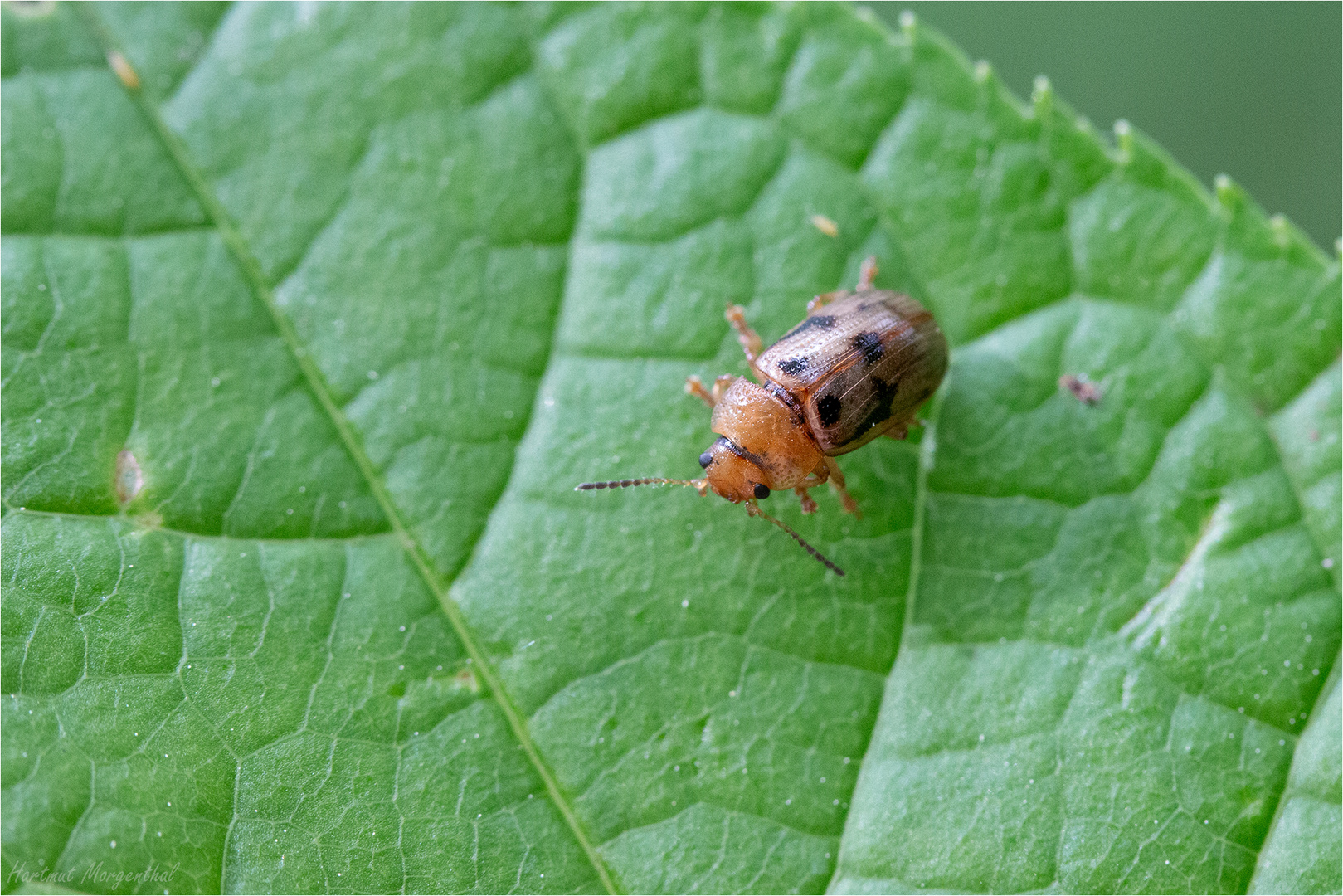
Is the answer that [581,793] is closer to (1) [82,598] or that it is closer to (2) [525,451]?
(2) [525,451]

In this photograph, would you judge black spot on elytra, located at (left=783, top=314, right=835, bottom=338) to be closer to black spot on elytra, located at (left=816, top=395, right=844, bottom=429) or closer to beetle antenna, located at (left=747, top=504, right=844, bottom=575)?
black spot on elytra, located at (left=816, top=395, right=844, bottom=429)

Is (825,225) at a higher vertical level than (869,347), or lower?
higher

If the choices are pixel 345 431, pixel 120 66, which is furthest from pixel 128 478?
pixel 120 66

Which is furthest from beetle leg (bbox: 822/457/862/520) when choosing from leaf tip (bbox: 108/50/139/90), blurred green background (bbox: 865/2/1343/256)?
leaf tip (bbox: 108/50/139/90)

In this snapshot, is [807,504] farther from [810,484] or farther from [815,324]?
[815,324]

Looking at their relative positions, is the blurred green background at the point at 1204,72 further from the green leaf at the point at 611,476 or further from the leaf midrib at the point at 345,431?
the leaf midrib at the point at 345,431

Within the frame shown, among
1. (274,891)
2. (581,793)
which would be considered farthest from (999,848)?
(274,891)

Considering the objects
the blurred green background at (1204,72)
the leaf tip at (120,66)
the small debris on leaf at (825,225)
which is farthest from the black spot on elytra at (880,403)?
the leaf tip at (120,66)
